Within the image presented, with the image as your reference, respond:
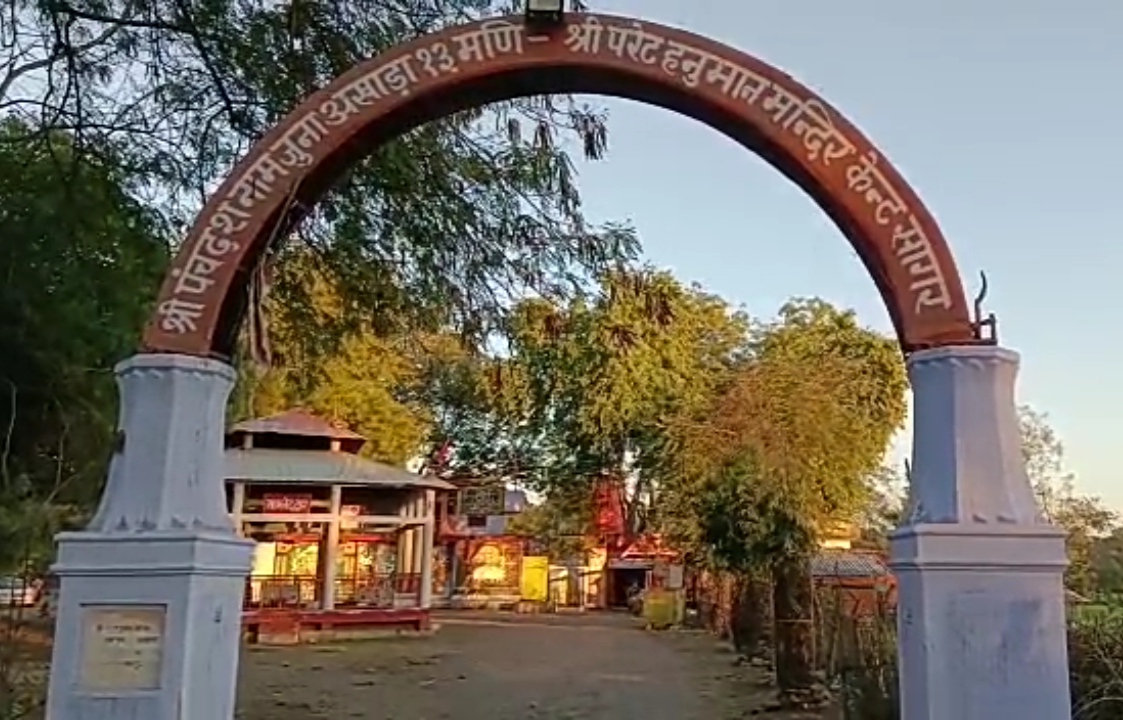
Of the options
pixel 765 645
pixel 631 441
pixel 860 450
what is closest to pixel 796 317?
pixel 631 441

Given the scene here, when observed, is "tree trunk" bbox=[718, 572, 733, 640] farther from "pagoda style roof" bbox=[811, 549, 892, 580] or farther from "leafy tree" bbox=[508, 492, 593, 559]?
"leafy tree" bbox=[508, 492, 593, 559]

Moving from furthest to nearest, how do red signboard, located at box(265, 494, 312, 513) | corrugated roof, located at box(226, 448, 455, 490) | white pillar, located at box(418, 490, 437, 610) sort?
1. white pillar, located at box(418, 490, 437, 610)
2. red signboard, located at box(265, 494, 312, 513)
3. corrugated roof, located at box(226, 448, 455, 490)

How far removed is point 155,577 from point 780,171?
105 inches

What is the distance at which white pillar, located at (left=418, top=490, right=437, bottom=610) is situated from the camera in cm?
2317

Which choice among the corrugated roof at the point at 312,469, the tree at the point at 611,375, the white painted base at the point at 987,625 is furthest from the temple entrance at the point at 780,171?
the corrugated roof at the point at 312,469

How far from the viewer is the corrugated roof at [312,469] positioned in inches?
860

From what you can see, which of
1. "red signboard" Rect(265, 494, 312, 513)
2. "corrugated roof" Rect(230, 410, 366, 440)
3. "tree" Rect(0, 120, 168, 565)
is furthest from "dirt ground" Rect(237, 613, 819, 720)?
Result: "tree" Rect(0, 120, 168, 565)

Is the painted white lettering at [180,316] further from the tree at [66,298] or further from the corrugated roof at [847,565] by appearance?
the corrugated roof at [847,565]

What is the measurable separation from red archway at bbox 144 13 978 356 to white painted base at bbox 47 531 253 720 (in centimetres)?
72

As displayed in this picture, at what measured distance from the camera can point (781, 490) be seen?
40.4 feet

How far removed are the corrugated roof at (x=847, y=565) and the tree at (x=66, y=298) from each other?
30.4 ft

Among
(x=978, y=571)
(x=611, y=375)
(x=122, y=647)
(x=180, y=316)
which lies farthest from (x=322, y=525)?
(x=978, y=571)

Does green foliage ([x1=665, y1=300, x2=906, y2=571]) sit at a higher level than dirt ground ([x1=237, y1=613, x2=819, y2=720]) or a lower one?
higher

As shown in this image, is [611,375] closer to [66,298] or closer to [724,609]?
[724,609]
